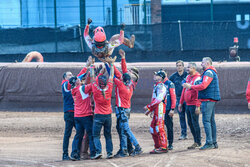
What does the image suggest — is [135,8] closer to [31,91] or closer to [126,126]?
[31,91]

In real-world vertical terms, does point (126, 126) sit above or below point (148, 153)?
above

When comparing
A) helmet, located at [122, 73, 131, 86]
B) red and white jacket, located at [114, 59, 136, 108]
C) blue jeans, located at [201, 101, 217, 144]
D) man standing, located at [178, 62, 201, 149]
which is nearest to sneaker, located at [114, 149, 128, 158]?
red and white jacket, located at [114, 59, 136, 108]

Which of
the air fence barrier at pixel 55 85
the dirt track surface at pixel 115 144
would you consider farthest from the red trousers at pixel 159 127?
the air fence barrier at pixel 55 85

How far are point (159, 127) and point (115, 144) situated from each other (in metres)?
1.95

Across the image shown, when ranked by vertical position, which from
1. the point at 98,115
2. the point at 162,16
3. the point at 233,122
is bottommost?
the point at 233,122

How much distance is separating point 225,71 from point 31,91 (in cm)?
733

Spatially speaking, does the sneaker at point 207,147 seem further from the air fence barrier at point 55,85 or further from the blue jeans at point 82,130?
the air fence barrier at point 55,85

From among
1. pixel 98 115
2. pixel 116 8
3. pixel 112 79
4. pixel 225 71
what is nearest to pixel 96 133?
pixel 98 115

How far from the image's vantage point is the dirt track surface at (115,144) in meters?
8.86

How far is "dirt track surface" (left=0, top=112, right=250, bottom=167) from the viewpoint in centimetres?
886

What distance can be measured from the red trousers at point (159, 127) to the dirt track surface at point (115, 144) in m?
0.31

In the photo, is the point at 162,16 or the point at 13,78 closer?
the point at 13,78

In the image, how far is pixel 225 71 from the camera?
16.4 metres

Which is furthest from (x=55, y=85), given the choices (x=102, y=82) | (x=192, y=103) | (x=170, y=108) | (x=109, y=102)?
(x=102, y=82)
